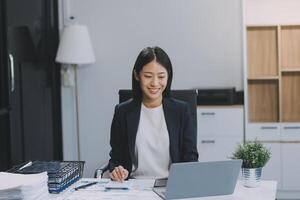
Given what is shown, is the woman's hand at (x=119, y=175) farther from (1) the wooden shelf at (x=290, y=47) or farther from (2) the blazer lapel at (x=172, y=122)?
(1) the wooden shelf at (x=290, y=47)

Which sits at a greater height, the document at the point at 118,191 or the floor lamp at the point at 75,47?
the floor lamp at the point at 75,47

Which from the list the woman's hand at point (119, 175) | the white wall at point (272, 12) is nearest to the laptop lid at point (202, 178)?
the woman's hand at point (119, 175)

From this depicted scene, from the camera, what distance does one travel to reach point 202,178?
81.7 inches

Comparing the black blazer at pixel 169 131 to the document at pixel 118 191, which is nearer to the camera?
the document at pixel 118 191

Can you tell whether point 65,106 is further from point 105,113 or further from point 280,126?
point 280,126

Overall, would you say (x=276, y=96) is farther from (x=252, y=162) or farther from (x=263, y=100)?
(x=252, y=162)

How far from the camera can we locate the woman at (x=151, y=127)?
260 centimetres

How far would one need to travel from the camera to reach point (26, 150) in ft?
15.0

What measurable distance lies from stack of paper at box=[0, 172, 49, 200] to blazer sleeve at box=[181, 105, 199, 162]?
82cm

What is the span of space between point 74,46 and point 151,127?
236 centimetres

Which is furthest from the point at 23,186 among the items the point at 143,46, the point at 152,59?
the point at 143,46

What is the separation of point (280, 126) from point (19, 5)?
244 cm

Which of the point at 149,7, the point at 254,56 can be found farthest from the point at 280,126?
the point at 149,7

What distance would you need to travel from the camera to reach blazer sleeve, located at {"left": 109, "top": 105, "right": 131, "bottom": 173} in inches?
107
